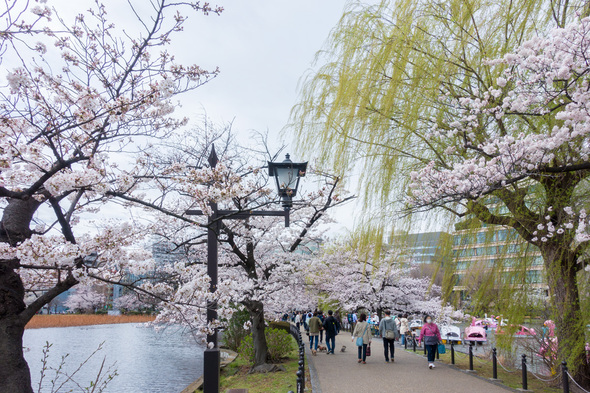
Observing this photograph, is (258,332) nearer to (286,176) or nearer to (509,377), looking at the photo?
(509,377)

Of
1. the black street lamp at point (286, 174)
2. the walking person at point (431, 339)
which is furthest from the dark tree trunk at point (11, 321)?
the walking person at point (431, 339)

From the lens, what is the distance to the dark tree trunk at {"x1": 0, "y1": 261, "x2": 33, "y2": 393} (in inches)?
171

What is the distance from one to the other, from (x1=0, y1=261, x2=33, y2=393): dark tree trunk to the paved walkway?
594 centimetres

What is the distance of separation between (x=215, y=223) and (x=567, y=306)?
5928 mm

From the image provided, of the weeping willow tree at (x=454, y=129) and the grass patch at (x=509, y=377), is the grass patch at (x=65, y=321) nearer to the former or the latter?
the grass patch at (x=509, y=377)

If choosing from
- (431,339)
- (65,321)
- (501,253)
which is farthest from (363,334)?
(65,321)

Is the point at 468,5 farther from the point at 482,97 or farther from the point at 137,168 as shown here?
the point at 137,168

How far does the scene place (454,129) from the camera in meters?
6.88

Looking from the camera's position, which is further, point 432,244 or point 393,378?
point 393,378

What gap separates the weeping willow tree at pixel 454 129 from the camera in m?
6.68

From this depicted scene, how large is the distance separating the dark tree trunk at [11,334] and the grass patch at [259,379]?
5.82 meters

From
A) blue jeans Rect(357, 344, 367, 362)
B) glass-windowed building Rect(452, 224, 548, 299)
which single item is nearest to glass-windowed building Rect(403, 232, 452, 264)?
glass-windowed building Rect(452, 224, 548, 299)

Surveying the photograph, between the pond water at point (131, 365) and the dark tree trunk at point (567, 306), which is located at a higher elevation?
the dark tree trunk at point (567, 306)

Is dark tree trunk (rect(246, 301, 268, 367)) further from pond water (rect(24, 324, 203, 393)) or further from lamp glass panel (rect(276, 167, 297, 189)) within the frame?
lamp glass panel (rect(276, 167, 297, 189))
